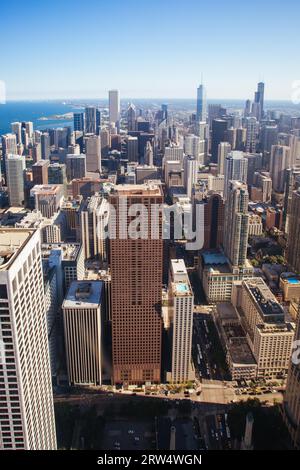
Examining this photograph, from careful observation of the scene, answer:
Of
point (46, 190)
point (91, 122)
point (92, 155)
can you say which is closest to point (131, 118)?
point (91, 122)

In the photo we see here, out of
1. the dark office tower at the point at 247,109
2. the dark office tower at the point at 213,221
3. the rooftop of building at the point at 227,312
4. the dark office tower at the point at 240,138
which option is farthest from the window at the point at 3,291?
the dark office tower at the point at 247,109

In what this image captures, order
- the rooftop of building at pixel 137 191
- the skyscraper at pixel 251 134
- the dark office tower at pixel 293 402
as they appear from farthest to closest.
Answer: the skyscraper at pixel 251 134
the rooftop of building at pixel 137 191
the dark office tower at pixel 293 402

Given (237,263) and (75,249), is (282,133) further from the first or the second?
(75,249)

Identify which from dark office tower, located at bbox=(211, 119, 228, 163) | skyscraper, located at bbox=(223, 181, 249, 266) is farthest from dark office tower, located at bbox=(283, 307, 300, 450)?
dark office tower, located at bbox=(211, 119, 228, 163)

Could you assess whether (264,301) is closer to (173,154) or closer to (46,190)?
(46,190)

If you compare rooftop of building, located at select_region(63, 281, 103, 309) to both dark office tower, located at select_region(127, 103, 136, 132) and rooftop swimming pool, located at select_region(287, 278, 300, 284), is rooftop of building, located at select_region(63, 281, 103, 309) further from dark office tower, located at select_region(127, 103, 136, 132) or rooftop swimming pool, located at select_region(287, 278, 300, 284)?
dark office tower, located at select_region(127, 103, 136, 132)

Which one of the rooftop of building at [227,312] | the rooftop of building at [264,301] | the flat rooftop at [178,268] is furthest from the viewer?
the rooftop of building at [227,312]

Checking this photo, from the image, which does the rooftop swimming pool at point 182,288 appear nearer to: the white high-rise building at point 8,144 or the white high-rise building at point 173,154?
the white high-rise building at point 173,154
